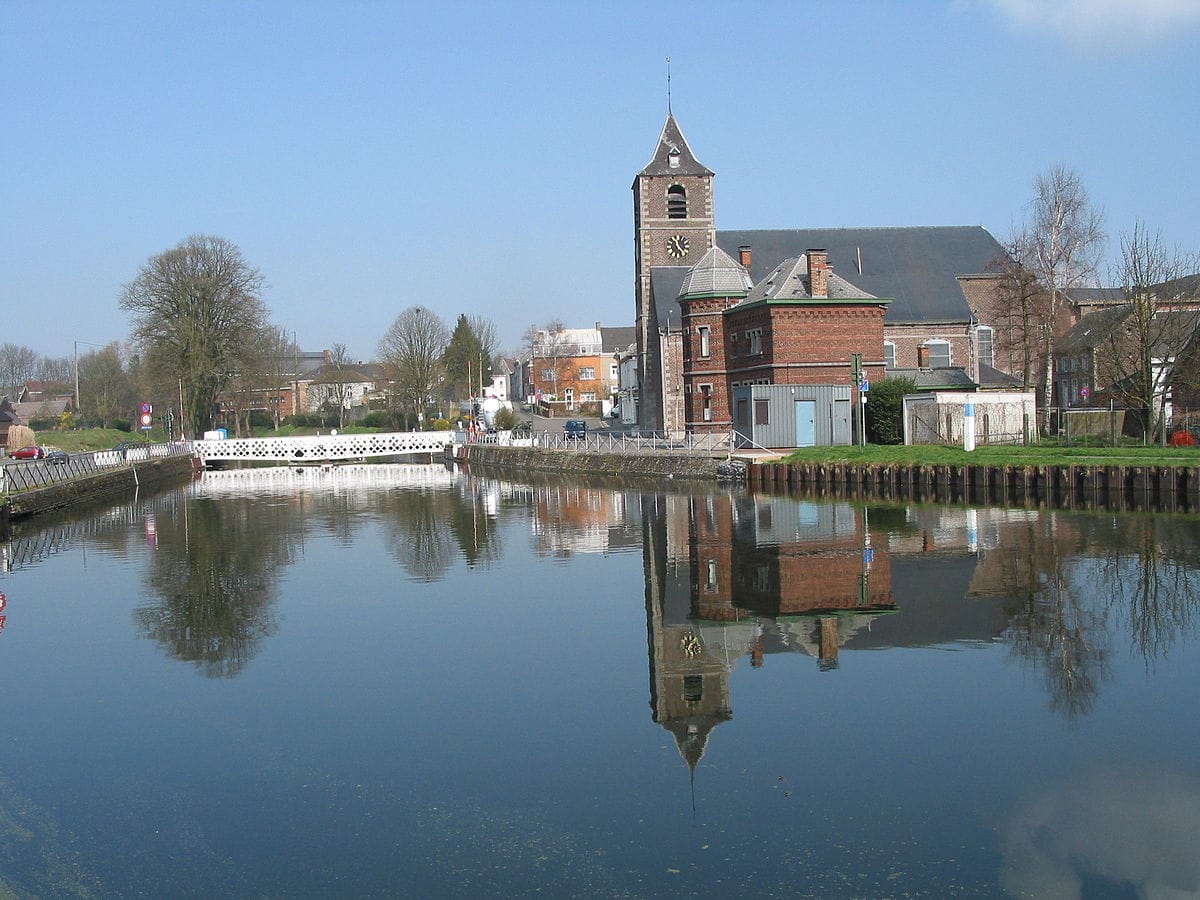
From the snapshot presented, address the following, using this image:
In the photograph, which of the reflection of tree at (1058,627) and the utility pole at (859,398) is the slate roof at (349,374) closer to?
the utility pole at (859,398)

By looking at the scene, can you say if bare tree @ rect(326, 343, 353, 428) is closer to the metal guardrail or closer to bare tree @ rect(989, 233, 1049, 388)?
the metal guardrail

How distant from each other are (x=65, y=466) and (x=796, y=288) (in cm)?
2854

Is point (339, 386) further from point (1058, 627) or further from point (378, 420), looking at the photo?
point (1058, 627)

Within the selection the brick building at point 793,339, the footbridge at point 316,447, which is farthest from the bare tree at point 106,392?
the brick building at point 793,339

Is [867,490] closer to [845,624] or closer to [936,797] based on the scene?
[845,624]

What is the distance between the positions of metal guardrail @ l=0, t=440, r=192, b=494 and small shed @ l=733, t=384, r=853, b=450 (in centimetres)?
2557

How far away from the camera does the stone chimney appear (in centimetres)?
4516

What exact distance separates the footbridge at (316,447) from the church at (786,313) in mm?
17491

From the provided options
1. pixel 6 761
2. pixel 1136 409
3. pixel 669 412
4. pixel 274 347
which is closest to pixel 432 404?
pixel 274 347

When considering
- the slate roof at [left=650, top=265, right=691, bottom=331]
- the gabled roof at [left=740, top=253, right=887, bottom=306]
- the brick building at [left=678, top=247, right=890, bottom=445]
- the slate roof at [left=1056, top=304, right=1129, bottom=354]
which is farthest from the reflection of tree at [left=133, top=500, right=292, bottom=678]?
the slate roof at [left=1056, top=304, right=1129, bottom=354]

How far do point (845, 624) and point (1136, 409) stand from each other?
30.6 metres

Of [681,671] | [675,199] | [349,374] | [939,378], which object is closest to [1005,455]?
[939,378]

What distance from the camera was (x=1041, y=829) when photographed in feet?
29.2

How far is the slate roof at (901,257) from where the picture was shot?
2168 inches
